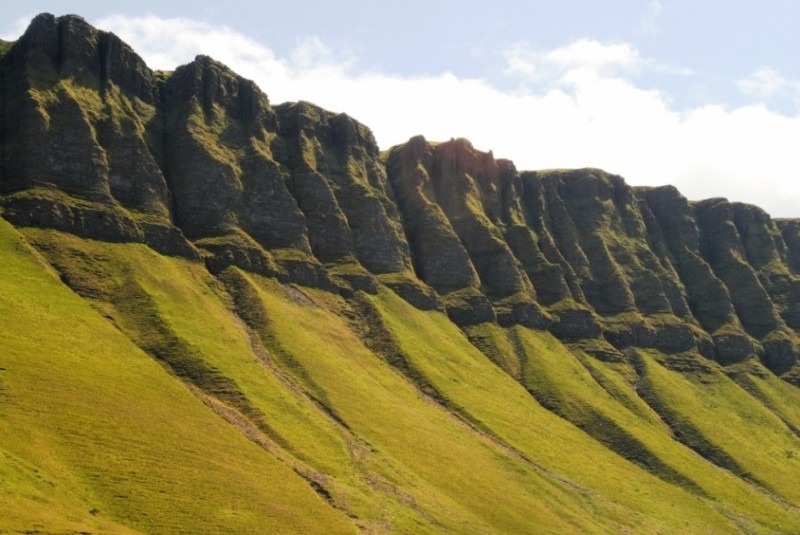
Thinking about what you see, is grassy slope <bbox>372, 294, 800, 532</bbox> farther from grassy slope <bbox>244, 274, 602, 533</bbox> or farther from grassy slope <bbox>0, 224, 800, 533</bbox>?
grassy slope <bbox>244, 274, 602, 533</bbox>

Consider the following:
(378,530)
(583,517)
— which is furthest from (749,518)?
(378,530)

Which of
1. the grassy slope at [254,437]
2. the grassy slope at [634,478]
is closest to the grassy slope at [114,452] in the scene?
the grassy slope at [254,437]

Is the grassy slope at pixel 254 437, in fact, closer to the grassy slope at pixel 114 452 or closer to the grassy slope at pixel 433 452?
the grassy slope at pixel 114 452

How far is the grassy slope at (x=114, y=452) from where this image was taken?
91812mm

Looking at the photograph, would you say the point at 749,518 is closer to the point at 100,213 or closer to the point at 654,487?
the point at 654,487

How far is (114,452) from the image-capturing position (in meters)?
106

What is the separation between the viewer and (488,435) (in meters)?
176

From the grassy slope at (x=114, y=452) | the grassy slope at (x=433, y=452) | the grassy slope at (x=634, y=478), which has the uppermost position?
the grassy slope at (x=634, y=478)

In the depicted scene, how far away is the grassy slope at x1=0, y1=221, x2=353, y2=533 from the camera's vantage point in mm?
91812

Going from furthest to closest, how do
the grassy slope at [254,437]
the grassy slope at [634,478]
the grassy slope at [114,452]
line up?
the grassy slope at [634,478] < the grassy slope at [254,437] < the grassy slope at [114,452]

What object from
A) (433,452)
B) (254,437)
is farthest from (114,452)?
(433,452)

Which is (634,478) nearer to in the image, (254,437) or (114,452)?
(254,437)

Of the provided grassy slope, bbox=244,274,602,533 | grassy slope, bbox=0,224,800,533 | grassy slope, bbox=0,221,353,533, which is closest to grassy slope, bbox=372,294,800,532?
grassy slope, bbox=0,224,800,533

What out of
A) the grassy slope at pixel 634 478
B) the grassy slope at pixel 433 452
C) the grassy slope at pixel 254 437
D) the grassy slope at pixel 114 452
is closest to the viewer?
the grassy slope at pixel 114 452
